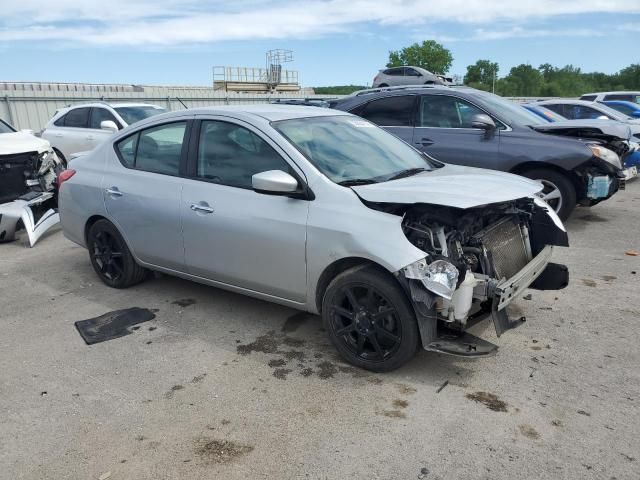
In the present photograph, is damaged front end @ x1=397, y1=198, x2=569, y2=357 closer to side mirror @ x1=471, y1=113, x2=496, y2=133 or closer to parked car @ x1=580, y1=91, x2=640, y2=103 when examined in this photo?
side mirror @ x1=471, y1=113, x2=496, y2=133

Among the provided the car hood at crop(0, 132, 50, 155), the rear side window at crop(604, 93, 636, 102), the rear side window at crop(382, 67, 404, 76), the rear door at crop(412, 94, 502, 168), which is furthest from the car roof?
the rear side window at crop(382, 67, 404, 76)

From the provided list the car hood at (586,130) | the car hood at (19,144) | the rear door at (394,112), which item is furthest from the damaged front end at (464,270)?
the car hood at (19,144)

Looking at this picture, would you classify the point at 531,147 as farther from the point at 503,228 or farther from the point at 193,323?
the point at 193,323

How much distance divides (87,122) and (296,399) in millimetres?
10329

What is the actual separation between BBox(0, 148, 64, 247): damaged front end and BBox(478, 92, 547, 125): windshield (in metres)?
6.07

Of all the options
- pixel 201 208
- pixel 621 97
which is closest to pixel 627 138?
pixel 201 208

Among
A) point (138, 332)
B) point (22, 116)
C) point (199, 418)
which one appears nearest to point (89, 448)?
point (199, 418)

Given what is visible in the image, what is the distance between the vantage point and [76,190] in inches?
218

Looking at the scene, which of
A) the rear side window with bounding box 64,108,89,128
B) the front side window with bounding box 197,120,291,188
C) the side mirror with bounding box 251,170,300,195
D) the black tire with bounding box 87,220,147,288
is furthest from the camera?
the rear side window with bounding box 64,108,89,128

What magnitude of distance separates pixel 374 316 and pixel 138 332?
2.06m

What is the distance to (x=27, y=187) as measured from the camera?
780 centimetres

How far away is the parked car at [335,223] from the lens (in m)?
3.50

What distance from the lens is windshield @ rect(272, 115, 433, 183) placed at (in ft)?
13.3

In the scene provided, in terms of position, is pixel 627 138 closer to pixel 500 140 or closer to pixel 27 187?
pixel 500 140
